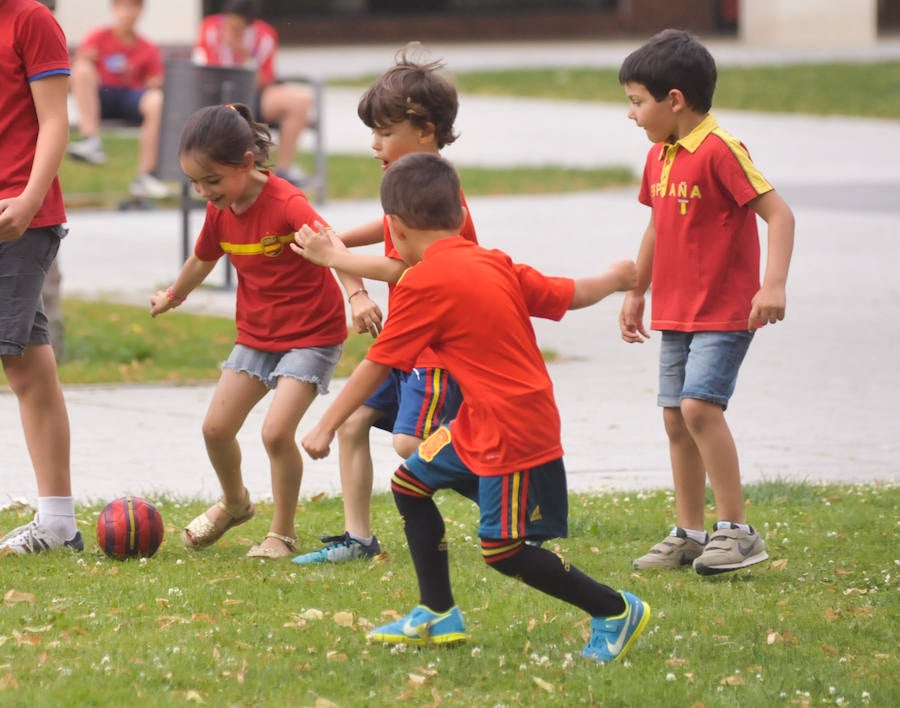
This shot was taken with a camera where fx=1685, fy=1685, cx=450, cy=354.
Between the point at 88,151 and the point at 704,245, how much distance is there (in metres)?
12.2

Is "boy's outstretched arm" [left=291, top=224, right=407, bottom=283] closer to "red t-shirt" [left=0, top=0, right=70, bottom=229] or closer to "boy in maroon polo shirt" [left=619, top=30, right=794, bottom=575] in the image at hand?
"boy in maroon polo shirt" [left=619, top=30, right=794, bottom=575]

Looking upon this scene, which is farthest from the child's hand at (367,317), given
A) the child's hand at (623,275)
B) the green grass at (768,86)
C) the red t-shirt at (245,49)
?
the green grass at (768,86)

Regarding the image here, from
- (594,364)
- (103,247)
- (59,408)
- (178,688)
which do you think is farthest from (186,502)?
(103,247)

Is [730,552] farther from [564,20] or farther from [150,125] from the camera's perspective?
[564,20]

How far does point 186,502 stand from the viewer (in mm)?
6660

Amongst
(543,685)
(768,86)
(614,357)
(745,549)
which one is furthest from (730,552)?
(768,86)

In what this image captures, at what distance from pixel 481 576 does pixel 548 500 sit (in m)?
1.08

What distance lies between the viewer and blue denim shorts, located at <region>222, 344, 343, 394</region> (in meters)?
5.61

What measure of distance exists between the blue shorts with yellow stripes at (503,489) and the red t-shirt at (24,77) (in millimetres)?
1754

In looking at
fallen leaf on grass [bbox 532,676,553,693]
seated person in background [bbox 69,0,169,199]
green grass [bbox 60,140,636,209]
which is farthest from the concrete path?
fallen leaf on grass [bbox 532,676,553,693]

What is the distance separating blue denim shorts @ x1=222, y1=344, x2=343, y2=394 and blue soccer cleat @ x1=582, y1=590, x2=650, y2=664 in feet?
4.99

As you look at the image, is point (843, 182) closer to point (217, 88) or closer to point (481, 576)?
point (217, 88)

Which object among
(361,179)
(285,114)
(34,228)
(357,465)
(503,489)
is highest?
(34,228)

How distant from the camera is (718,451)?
5438 millimetres
